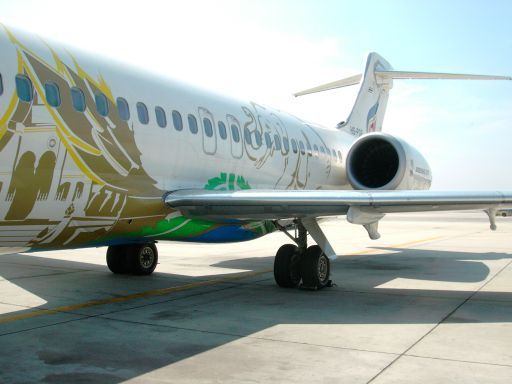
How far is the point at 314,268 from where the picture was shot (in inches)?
349

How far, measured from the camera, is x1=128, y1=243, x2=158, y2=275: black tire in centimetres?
1037

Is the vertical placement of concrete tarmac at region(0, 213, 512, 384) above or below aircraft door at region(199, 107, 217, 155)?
below

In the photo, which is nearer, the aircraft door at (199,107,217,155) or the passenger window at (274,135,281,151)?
the aircraft door at (199,107,217,155)

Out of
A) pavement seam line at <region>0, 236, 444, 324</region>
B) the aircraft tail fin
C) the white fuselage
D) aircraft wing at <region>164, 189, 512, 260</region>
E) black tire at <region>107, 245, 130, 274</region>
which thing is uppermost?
the aircraft tail fin

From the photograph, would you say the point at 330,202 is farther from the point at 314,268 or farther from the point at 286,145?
the point at 286,145

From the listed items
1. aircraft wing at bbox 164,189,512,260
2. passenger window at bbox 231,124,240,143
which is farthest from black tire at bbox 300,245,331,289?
passenger window at bbox 231,124,240,143

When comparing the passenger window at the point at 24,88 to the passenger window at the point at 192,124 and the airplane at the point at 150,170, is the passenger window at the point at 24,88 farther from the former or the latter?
the passenger window at the point at 192,124

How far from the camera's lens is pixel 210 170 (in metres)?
8.37

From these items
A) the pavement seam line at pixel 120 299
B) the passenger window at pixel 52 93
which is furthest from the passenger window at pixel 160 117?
the pavement seam line at pixel 120 299

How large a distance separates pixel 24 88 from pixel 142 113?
1.75 meters

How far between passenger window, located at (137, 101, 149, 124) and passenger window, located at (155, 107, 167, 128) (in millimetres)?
204

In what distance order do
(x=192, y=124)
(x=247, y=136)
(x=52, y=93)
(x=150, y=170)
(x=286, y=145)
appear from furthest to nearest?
1. (x=286, y=145)
2. (x=247, y=136)
3. (x=192, y=124)
4. (x=150, y=170)
5. (x=52, y=93)

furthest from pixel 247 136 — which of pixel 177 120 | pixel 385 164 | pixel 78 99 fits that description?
pixel 78 99

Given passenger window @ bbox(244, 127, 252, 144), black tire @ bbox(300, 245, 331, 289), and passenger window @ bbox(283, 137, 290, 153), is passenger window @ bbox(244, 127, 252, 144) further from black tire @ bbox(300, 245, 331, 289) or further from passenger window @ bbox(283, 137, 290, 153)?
black tire @ bbox(300, 245, 331, 289)
